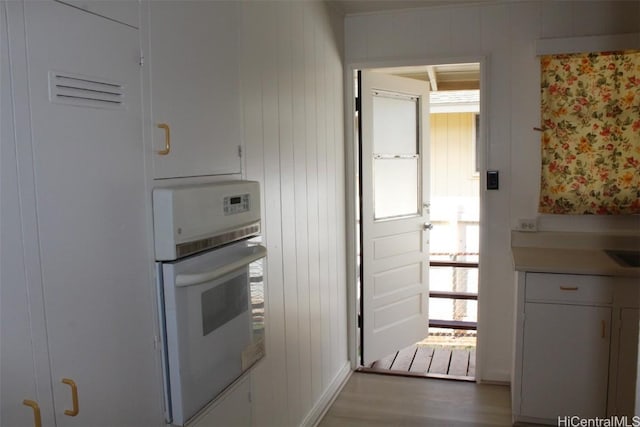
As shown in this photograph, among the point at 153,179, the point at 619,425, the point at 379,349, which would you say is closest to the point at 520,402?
the point at 619,425

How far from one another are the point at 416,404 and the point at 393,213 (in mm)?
1321

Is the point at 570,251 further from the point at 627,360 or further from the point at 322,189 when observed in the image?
the point at 322,189

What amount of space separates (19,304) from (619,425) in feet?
9.09

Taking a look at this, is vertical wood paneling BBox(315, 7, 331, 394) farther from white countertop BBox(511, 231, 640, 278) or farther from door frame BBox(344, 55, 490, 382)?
white countertop BBox(511, 231, 640, 278)

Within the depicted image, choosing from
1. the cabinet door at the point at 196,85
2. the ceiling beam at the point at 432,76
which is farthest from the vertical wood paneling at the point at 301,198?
the ceiling beam at the point at 432,76

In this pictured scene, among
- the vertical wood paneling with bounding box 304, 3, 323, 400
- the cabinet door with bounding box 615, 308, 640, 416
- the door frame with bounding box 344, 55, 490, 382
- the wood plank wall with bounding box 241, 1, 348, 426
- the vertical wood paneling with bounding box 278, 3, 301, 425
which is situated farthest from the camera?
the door frame with bounding box 344, 55, 490, 382

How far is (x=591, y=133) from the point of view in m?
3.20

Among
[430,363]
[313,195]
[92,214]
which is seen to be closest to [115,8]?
[92,214]

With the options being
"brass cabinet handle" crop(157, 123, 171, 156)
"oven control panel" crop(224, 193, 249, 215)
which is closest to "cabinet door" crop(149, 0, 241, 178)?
"brass cabinet handle" crop(157, 123, 171, 156)

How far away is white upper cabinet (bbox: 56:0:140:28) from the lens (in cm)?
128

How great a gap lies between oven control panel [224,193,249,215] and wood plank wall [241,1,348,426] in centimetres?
30

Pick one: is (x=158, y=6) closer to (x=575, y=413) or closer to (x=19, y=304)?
(x=19, y=304)

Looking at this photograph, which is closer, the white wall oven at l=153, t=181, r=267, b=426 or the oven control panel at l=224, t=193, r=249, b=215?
the white wall oven at l=153, t=181, r=267, b=426

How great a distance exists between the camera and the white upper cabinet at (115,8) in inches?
50.2
